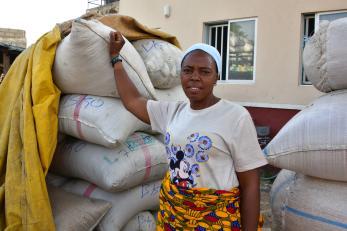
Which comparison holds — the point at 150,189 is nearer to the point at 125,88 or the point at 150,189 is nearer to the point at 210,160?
the point at 125,88

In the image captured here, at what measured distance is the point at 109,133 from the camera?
201 cm

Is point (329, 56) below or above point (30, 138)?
above

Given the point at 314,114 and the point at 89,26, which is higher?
the point at 89,26

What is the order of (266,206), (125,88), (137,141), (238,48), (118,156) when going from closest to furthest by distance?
(125,88) → (118,156) → (137,141) → (266,206) → (238,48)

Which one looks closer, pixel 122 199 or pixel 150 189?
pixel 122 199

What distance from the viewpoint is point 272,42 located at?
536 cm

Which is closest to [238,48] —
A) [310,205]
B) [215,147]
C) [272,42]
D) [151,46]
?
[272,42]

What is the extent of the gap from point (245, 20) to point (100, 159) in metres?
4.26

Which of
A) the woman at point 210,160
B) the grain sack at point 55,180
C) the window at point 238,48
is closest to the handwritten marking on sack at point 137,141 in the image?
the grain sack at point 55,180

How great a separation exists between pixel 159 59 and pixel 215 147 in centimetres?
113

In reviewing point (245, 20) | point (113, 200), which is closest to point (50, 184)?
point (113, 200)

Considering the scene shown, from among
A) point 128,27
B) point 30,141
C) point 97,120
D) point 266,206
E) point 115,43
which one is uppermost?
point 128,27

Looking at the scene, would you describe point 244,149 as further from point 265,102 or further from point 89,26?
point 265,102

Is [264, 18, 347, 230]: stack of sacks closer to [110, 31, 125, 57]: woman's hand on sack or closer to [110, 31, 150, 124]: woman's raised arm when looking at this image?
[110, 31, 150, 124]: woman's raised arm
